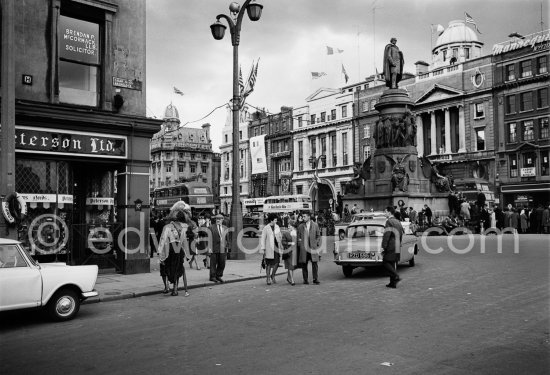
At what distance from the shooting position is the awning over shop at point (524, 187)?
50062 mm

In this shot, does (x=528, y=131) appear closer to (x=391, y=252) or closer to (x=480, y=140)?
(x=480, y=140)

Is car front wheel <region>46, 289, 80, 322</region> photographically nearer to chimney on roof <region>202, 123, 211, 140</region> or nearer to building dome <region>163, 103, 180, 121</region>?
chimney on roof <region>202, 123, 211, 140</region>

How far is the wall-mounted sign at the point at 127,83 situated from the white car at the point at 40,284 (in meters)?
7.48

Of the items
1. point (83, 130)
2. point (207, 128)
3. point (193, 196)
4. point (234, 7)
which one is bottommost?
point (193, 196)

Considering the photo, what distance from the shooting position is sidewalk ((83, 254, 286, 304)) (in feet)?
37.7

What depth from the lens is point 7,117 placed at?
1016 centimetres

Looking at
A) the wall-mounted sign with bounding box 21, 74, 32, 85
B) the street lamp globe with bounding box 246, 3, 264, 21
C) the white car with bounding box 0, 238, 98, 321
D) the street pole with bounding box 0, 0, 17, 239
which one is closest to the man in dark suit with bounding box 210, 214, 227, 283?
the white car with bounding box 0, 238, 98, 321

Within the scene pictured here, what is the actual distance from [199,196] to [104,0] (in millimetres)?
31395

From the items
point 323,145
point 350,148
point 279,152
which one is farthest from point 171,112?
point 350,148

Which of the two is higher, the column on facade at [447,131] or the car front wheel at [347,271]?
the column on facade at [447,131]

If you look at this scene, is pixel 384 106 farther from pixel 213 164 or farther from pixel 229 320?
pixel 213 164

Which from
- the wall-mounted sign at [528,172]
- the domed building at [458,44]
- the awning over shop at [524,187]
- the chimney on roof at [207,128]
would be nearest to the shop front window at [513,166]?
the wall-mounted sign at [528,172]

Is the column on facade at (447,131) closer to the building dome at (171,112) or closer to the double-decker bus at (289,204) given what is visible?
the double-decker bus at (289,204)

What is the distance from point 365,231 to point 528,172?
43.8 meters
